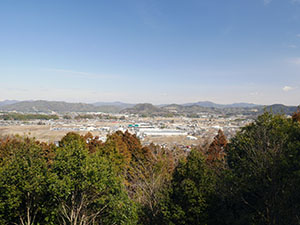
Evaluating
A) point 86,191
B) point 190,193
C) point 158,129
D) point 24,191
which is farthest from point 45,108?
point 190,193

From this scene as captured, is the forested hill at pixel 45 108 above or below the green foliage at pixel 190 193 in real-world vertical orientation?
above

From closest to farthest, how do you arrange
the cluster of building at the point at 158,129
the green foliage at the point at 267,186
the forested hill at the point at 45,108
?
the green foliage at the point at 267,186 < the cluster of building at the point at 158,129 < the forested hill at the point at 45,108

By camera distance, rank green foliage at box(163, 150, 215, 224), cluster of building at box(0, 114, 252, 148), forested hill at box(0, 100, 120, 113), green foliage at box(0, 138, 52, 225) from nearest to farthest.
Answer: green foliage at box(0, 138, 52, 225)
green foliage at box(163, 150, 215, 224)
cluster of building at box(0, 114, 252, 148)
forested hill at box(0, 100, 120, 113)

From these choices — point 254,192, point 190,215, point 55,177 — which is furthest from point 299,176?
point 55,177

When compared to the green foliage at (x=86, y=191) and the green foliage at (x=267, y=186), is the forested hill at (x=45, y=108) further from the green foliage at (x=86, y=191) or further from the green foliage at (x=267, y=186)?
the green foliage at (x=267, y=186)

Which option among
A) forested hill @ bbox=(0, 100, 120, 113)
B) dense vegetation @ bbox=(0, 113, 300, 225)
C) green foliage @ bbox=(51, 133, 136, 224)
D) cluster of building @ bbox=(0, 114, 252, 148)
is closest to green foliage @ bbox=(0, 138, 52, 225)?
dense vegetation @ bbox=(0, 113, 300, 225)

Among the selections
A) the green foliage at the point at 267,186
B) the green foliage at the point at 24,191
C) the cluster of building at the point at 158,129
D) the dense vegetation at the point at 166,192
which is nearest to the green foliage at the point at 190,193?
the dense vegetation at the point at 166,192

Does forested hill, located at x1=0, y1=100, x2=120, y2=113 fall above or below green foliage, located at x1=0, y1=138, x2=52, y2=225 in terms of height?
above

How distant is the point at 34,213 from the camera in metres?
5.59

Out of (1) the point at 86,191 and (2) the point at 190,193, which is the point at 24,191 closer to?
(1) the point at 86,191

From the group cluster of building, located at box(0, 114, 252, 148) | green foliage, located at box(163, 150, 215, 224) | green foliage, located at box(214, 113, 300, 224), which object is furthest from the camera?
cluster of building, located at box(0, 114, 252, 148)

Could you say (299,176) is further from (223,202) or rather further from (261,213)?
(223,202)

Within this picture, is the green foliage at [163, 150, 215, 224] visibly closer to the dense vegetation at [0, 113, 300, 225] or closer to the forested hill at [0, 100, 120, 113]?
the dense vegetation at [0, 113, 300, 225]

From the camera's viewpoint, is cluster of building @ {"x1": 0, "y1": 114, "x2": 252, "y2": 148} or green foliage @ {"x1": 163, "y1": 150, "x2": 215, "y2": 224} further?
cluster of building @ {"x1": 0, "y1": 114, "x2": 252, "y2": 148}
